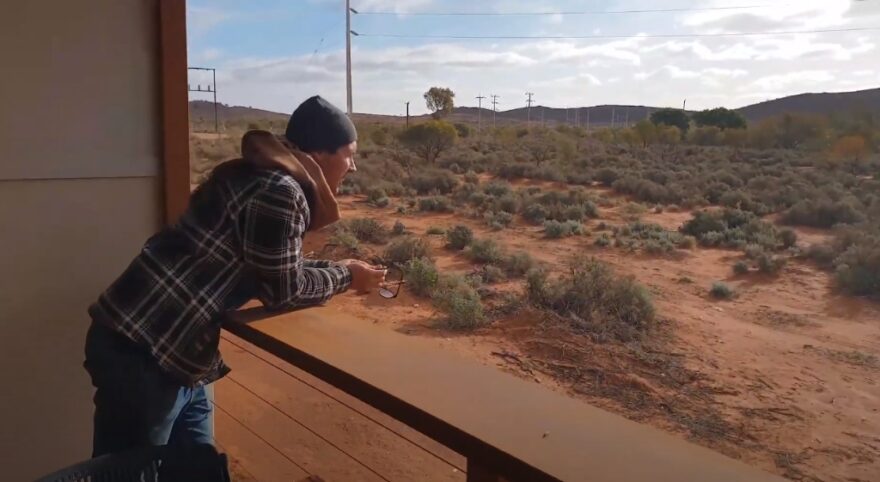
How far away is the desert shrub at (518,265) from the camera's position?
10.7m

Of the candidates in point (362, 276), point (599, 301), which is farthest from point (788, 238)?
point (362, 276)

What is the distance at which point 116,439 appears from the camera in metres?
1.55

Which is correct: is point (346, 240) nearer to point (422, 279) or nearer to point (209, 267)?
point (422, 279)

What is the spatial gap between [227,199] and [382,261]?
9.39 metres

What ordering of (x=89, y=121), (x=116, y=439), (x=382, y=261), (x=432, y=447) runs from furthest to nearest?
(x=382, y=261) → (x=432, y=447) → (x=89, y=121) → (x=116, y=439)

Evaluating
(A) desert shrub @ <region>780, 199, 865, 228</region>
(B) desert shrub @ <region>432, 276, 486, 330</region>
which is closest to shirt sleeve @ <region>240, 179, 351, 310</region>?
Result: (B) desert shrub @ <region>432, 276, 486, 330</region>

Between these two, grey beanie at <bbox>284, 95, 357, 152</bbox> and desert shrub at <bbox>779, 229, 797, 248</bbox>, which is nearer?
grey beanie at <bbox>284, 95, 357, 152</bbox>

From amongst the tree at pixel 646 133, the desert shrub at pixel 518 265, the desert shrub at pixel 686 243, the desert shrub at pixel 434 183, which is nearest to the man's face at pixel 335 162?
the desert shrub at pixel 518 265

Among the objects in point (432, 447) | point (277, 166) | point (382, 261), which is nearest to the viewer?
point (277, 166)

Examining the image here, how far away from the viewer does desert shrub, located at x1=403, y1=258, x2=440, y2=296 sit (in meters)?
9.47

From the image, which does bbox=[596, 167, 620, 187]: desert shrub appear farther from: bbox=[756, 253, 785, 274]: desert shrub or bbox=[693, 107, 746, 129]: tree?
bbox=[693, 107, 746, 129]: tree

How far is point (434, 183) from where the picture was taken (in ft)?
65.4

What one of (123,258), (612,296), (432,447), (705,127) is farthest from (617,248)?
(705,127)

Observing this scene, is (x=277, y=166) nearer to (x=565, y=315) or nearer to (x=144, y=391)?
(x=144, y=391)
